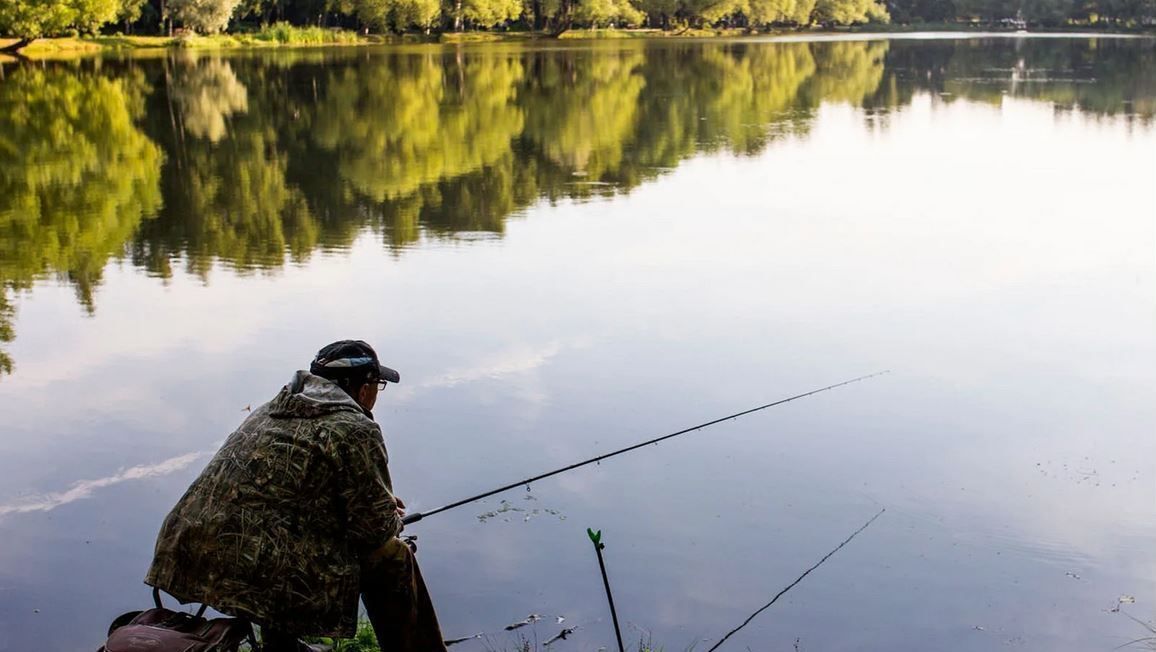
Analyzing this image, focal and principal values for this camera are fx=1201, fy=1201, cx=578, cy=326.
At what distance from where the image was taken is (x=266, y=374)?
9023 mm

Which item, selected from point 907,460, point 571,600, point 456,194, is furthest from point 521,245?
point 571,600

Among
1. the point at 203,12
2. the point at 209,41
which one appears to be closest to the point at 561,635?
the point at 203,12

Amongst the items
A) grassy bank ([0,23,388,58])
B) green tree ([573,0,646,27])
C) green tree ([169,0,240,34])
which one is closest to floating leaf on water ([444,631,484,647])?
grassy bank ([0,23,388,58])

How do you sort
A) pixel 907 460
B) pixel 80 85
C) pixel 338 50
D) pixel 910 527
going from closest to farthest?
1. pixel 910 527
2. pixel 907 460
3. pixel 80 85
4. pixel 338 50

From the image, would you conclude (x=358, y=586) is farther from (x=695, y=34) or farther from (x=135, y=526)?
(x=695, y=34)

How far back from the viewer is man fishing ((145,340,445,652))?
3.52 m

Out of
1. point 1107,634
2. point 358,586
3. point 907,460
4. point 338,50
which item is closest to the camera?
point 358,586

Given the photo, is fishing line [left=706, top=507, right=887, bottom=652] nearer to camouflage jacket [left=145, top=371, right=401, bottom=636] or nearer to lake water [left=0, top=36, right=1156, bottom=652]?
lake water [left=0, top=36, right=1156, bottom=652]

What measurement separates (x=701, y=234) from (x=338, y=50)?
52708 millimetres

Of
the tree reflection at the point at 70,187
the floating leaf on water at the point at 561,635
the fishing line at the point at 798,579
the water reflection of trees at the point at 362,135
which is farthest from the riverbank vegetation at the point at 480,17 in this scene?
the floating leaf on water at the point at 561,635

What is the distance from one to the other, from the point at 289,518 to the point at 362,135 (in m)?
21.6

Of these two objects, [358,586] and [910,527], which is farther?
[910,527]

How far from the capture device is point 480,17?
78500 mm

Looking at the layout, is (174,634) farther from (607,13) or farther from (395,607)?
(607,13)
